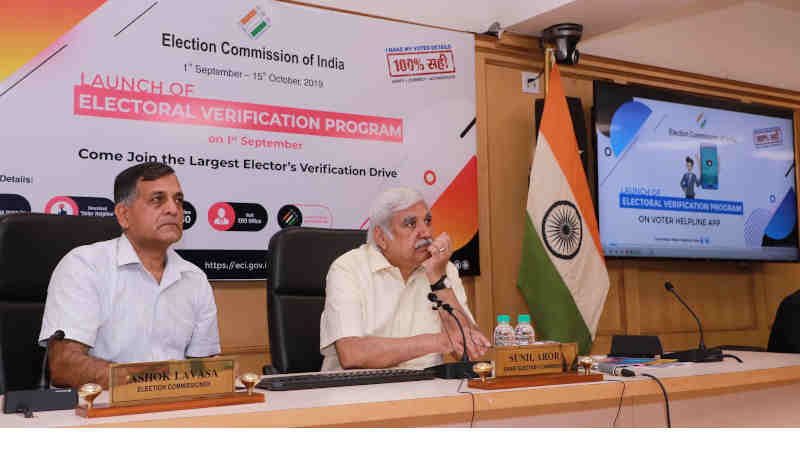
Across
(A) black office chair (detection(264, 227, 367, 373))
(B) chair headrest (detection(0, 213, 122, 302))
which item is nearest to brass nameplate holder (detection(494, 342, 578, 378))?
(A) black office chair (detection(264, 227, 367, 373))

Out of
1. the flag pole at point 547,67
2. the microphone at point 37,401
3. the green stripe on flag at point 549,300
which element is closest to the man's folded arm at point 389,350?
the microphone at point 37,401

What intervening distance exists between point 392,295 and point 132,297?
2.58 ft

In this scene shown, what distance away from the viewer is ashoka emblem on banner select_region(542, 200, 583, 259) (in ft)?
12.4

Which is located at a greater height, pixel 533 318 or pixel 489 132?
pixel 489 132

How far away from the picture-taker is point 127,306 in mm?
2076

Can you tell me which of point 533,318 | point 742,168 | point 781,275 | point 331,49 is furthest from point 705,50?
point 331,49

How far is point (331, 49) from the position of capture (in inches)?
134

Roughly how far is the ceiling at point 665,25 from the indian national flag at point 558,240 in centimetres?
36

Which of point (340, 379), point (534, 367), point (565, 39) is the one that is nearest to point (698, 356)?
point (534, 367)

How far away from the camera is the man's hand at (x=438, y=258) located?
Result: 2.43m

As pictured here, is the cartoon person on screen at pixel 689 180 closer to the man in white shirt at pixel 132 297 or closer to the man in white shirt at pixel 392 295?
the man in white shirt at pixel 392 295
